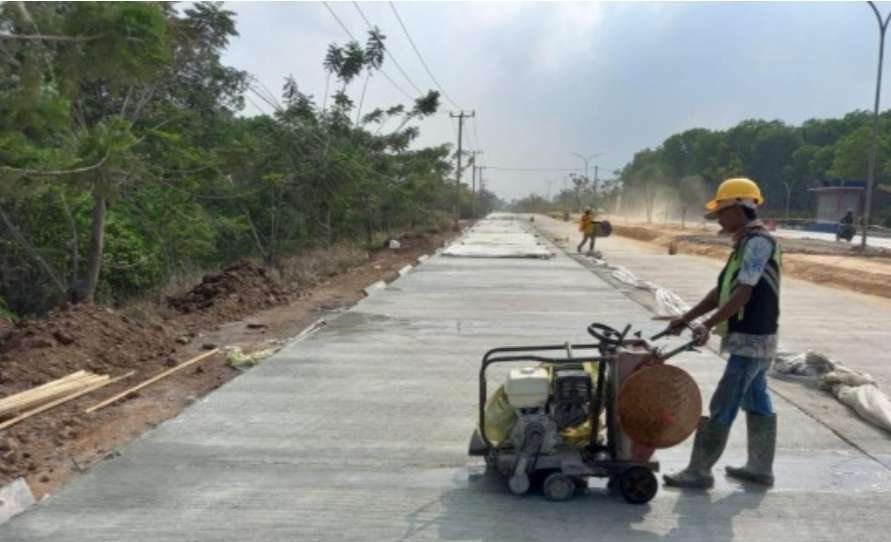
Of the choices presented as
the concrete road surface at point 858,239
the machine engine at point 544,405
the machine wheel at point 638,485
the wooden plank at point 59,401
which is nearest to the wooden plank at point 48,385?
the wooden plank at point 59,401

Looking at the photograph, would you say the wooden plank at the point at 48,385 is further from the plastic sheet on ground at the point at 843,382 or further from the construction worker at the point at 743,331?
the plastic sheet on ground at the point at 843,382

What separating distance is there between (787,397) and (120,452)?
17.1 ft

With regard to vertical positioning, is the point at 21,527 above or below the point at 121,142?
below

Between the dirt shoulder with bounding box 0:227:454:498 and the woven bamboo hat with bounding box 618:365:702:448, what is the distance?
10.4ft

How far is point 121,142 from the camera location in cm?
763

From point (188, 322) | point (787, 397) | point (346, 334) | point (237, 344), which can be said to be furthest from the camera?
point (188, 322)

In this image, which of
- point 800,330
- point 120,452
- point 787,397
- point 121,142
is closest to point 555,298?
point 800,330

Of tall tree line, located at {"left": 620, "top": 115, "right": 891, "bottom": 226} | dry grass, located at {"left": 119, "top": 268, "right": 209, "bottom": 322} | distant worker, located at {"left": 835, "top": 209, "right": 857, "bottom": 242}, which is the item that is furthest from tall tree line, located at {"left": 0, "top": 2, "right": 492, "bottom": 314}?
tall tree line, located at {"left": 620, "top": 115, "right": 891, "bottom": 226}

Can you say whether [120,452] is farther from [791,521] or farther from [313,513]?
[791,521]

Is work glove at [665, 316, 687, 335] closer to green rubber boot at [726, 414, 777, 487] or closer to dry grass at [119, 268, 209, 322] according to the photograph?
green rubber boot at [726, 414, 777, 487]

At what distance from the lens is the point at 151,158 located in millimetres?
11953

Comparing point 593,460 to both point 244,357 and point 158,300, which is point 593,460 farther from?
point 158,300

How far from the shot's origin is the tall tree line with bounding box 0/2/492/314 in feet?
22.8

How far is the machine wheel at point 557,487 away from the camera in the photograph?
4.54m
